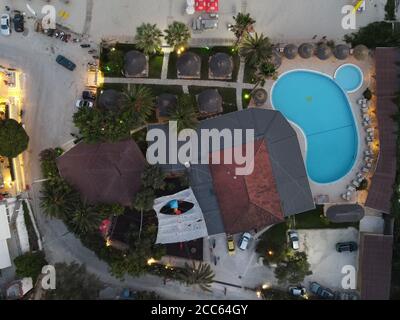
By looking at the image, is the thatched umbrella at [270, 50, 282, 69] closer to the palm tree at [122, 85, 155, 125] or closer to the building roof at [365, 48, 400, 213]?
the building roof at [365, 48, 400, 213]

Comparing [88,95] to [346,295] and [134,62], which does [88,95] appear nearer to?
[134,62]

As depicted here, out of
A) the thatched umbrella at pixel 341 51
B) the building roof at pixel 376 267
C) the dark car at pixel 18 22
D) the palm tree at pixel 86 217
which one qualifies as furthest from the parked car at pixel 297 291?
the dark car at pixel 18 22

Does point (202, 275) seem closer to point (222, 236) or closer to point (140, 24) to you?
point (222, 236)

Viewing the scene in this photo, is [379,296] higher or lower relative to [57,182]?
lower

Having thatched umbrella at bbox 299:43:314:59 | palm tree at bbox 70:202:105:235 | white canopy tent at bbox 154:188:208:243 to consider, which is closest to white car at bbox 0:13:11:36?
palm tree at bbox 70:202:105:235

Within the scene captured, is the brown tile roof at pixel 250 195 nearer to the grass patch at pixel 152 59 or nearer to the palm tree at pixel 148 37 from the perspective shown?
the grass patch at pixel 152 59
